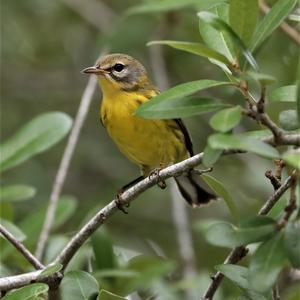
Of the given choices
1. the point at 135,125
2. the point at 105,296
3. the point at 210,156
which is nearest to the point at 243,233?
the point at 210,156

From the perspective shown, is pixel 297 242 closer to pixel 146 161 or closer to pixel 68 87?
pixel 146 161

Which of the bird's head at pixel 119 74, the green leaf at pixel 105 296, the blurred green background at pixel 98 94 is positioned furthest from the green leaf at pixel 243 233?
the blurred green background at pixel 98 94

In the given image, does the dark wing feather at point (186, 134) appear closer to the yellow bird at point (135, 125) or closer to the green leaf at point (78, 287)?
the yellow bird at point (135, 125)

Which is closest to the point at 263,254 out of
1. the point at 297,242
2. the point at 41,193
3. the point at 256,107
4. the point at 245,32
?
the point at 297,242

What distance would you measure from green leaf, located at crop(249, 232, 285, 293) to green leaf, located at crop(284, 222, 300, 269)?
0.05 meters

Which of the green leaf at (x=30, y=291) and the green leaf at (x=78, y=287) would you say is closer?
the green leaf at (x=30, y=291)

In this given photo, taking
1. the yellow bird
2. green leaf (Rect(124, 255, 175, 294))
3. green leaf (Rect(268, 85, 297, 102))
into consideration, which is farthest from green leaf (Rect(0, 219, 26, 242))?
green leaf (Rect(268, 85, 297, 102))

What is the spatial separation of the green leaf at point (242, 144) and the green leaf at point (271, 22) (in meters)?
0.36

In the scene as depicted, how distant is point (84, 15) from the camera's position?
6973 millimetres

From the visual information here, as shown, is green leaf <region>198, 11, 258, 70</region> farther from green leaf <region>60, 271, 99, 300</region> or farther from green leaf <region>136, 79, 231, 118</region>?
green leaf <region>60, 271, 99, 300</region>

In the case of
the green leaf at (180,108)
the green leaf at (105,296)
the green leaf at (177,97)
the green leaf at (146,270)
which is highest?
the green leaf at (177,97)

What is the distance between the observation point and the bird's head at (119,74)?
502 cm

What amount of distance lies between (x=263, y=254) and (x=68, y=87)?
5.34 meters

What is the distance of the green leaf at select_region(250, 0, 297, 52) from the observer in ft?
7.84
